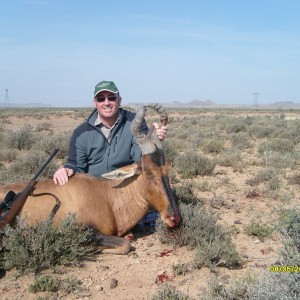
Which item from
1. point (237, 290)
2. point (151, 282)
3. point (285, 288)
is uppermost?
point (285, 288)

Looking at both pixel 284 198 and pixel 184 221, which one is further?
pixel 284 198

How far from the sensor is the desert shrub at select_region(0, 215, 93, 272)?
15.3ft

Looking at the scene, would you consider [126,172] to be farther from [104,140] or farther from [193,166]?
[193,166]

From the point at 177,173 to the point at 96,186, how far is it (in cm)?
577

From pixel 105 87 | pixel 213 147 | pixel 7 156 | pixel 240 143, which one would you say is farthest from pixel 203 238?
pixel 240 143

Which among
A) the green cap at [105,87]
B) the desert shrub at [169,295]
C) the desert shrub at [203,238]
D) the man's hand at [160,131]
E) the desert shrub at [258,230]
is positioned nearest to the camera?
the desert shrub at [169,295]

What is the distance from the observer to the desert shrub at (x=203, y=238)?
4824mm

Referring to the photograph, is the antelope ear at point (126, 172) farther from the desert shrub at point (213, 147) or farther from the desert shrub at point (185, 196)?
the desert shrub at point (213, 147)

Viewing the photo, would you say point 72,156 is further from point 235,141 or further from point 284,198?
point 235,141

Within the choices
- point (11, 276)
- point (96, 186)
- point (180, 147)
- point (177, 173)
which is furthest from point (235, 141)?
point (11, 276)

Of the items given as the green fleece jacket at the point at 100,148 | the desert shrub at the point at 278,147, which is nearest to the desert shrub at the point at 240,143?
the desert shrub at the point at 278,147

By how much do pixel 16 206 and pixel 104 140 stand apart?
1918 mm

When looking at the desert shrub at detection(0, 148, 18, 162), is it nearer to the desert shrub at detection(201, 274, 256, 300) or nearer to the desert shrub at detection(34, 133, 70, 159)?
the desert shrub at detection(34, 133, 70, 159)

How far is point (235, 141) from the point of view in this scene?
1789 centimetres
